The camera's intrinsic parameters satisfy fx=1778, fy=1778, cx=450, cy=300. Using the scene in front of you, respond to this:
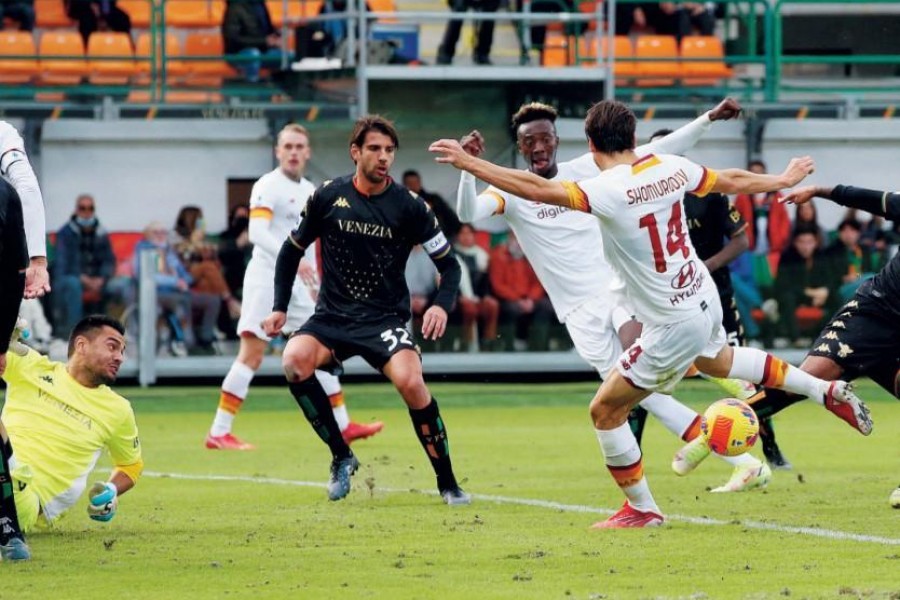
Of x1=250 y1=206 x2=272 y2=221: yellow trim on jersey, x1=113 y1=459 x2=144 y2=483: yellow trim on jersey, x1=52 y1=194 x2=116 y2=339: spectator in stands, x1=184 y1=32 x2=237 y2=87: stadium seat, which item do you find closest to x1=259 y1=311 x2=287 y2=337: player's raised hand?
x1=113 y1=459 x2=144 y2=483: yellow trim on jersey

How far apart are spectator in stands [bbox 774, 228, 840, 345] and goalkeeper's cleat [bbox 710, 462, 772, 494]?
29.0 feet

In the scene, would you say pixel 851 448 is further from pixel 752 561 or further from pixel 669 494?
pixel 752 561

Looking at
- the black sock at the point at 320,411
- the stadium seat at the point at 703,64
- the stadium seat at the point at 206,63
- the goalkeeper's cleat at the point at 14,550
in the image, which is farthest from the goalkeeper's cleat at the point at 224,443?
the stadium seat at the point at 703,64

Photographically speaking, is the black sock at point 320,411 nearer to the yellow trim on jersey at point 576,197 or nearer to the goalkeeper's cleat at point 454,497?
the goalkeeper's cleat at point 454,497

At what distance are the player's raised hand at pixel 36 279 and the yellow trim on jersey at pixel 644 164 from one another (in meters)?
2.84

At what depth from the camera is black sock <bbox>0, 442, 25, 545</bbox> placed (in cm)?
754

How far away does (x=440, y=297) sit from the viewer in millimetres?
9867

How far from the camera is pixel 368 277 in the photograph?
33.0ft

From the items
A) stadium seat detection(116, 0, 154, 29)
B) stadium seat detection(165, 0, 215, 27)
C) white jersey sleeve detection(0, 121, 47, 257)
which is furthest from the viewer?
stadium seat detection(165, 0, 215, 27)

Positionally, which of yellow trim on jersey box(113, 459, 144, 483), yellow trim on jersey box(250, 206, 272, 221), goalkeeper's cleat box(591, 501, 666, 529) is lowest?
goalkeeper's cleat box(591, 501, 666, 529)

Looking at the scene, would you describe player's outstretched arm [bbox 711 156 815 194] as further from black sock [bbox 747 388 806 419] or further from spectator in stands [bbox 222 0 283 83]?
spectator in stands [bbox 222 0 283 83]

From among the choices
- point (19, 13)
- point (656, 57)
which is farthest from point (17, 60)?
point (656, 57)

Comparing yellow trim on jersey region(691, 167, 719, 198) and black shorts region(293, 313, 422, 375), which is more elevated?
yellow trim on jersey region(691, 167, 719, 198)

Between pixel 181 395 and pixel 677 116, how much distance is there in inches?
Answer: 291
